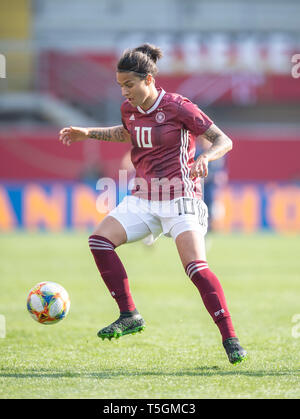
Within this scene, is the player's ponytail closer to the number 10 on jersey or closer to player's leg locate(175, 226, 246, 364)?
the number 10 on jersey

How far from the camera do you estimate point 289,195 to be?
17.1 metres

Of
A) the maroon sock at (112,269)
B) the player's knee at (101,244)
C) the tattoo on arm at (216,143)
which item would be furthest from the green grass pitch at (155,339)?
the tattoo on arm at (216,143)

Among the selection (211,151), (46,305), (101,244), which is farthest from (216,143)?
(46,305)

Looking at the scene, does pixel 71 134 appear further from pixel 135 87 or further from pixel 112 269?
pixel 112 269

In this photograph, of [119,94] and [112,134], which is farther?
[119,94]

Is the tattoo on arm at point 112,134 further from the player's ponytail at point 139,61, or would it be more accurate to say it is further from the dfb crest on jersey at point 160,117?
the player's ponytail at point 139,61

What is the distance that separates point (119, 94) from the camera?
21.5m

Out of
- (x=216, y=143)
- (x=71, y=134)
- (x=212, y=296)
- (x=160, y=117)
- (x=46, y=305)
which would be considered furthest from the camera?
(x=71, y=134)

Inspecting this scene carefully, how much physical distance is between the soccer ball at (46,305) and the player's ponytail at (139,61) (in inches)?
64.7

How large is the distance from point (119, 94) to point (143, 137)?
16.7m
